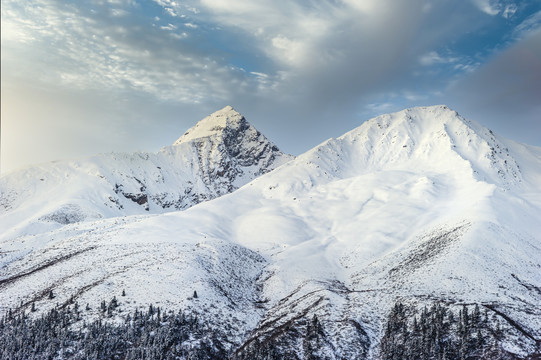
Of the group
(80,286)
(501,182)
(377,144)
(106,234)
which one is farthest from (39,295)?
(377,144)

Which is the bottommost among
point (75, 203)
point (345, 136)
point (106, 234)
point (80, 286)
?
point (80, 286)

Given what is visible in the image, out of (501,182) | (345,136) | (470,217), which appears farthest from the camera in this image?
(345,136)

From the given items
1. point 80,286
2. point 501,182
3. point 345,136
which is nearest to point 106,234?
point 80,286

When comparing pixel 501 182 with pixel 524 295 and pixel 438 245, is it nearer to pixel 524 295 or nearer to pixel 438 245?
pixel 438 245

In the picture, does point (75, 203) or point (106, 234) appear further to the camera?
point (75, 203)

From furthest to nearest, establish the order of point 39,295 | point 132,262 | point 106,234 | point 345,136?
1. point 345,136
2. point 106,234
3. point 132,262
4. point 39,295

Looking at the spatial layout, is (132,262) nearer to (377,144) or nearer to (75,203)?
(75,203)

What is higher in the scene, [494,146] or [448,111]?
[448,111]
